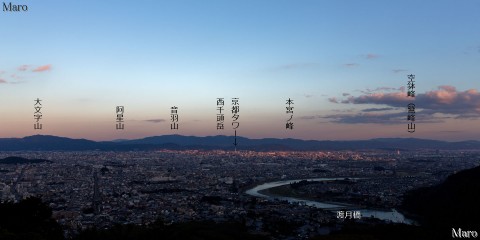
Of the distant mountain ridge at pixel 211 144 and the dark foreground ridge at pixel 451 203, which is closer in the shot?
the dark foreground ridge at pixel 451 203

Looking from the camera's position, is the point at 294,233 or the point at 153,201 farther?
the point at 153,201

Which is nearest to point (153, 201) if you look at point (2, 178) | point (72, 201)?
point (72, 201)

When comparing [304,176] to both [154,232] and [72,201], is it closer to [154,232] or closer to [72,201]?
[72,201]

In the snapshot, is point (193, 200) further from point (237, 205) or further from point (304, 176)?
point (304, 176)

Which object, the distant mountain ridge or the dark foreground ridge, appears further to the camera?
the distant mountain ridge

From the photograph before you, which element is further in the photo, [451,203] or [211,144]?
[211,144]

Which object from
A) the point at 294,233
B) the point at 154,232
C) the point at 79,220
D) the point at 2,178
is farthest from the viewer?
the point at 2,178

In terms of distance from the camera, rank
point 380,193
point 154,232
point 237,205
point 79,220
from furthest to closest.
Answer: point 380,193 < point 237,205 < point 79,220 < point 154,232
